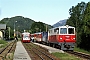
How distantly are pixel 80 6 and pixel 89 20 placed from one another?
6997 cm

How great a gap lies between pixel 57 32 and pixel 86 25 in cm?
400

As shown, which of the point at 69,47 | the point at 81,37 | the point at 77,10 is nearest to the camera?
the point at 69,47

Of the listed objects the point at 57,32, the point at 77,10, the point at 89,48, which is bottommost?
the point at 89,48

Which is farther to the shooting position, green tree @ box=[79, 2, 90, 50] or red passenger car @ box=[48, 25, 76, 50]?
green tree @ box=[79, 2, 90, 50]

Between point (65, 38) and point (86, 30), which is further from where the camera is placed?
point (86, 30)

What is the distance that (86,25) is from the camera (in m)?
33.0

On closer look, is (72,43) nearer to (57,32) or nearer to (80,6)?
(57,32)

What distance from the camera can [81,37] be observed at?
3825 cm

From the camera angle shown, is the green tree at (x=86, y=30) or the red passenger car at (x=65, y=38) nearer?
the red passenger car at (x=65, y=38)

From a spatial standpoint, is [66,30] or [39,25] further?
[39,25]

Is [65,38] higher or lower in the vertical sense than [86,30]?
lower

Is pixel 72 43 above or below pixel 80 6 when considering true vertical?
below

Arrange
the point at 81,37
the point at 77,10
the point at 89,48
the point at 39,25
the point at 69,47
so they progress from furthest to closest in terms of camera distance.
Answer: the point at 39,25, the point at 77,10, the point at 81,37, the point at 89,48, the point at 69,47

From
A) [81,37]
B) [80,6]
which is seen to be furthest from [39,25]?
[81,37]
